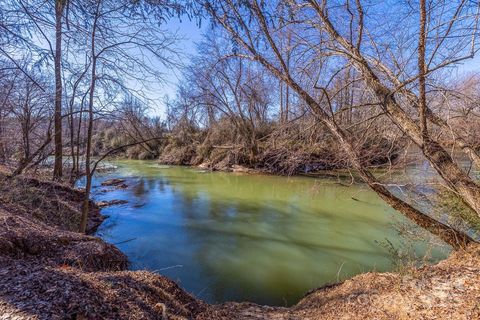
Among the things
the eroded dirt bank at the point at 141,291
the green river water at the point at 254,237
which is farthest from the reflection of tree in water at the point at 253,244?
the eroded dirt bank at the point at 141,291

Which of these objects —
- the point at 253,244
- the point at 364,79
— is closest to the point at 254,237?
the point at 253,244

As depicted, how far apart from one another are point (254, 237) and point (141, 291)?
15.6 ft

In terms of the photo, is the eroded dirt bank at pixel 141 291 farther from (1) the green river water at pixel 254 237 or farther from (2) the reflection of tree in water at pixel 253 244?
(1) the green river water at pixel 254 237

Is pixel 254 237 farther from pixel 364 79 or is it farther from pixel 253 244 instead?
pixel 364 79

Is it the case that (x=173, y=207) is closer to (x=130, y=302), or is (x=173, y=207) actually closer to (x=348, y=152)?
(x=348, y=152)

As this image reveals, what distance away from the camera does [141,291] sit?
8.34ft

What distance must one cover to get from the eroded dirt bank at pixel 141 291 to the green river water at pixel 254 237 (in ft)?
3.57

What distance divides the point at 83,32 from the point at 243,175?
14.0 meters

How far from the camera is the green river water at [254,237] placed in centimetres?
499

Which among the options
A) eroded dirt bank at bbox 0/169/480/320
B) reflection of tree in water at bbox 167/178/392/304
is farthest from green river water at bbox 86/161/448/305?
eroded dirt bank at bbox 0/169/480/320

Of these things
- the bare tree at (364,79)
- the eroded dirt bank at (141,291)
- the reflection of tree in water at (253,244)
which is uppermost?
the bare tree at (364,79)

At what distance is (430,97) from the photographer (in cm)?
436

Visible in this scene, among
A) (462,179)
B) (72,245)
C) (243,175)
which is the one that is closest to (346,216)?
(462,179)

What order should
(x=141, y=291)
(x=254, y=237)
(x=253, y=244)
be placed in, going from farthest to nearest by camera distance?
(x=254, y=237), (x=253, y=244), (x=141, y=291)
